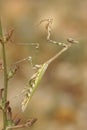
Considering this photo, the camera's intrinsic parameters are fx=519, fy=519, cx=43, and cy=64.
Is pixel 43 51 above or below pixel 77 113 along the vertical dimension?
above

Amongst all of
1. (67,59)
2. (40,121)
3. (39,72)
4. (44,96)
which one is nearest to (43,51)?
(67,59)

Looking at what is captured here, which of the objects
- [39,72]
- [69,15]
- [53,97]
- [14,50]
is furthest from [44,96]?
[39,72]

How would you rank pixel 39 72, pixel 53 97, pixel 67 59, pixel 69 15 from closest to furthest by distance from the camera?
pixel 39 72
pixel 53 97
pixel 67 59
pixel 69 15

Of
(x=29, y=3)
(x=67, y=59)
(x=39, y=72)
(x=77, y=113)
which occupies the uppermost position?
(x=39, y=72)

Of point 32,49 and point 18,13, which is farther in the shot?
point 18,13

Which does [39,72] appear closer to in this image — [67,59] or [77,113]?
[77,113]

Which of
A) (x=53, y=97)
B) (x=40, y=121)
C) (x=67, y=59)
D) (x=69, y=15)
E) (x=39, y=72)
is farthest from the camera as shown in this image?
(x=69, y=15)
